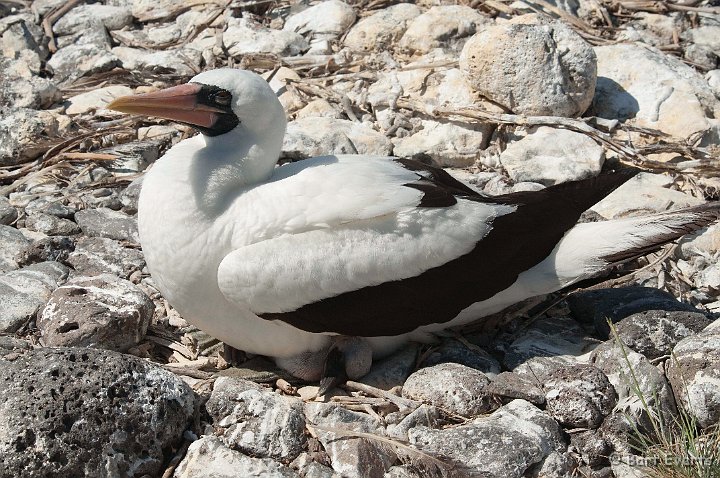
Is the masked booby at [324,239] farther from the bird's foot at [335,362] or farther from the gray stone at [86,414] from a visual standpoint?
the gray stone at [86,414]

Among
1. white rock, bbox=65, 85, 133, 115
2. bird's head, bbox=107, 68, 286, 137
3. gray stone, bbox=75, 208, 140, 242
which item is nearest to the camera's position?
bird's head, bbox=107, 68, 286, 137

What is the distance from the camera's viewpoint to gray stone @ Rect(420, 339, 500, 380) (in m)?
4.33

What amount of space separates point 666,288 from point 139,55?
4.12 m

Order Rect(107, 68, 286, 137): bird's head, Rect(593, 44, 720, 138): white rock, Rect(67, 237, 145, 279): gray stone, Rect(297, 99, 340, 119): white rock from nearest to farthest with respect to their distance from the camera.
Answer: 1. Rect(107, 68, 286, 137): bird's head
2. Rect(67, 237, 145, 279): gray stone
3. Rect(593, 44, 720, 138): white rock
4. Rect(297, 99, 340, 119): white rock

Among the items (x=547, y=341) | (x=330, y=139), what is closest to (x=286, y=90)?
(x=330, y=139)

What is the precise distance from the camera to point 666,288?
5016 mm

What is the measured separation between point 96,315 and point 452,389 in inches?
59.9

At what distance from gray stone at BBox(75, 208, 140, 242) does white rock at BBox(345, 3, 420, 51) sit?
7.81 ft

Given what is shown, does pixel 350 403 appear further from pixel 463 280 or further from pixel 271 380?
pixel 463 280

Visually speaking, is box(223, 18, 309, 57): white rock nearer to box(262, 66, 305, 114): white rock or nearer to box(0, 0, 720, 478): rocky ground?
box(0, 0, 720, 478): rocky ground

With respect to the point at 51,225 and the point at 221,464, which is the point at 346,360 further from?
the point at 51,225

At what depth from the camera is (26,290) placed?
465cm

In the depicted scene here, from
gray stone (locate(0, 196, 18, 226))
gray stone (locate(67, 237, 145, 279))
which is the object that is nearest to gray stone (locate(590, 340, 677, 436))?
gray stone (locate(67, 237, 145, 279))

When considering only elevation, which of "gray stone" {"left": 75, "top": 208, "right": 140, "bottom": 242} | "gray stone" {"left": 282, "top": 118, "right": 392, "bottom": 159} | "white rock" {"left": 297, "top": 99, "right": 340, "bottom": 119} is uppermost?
"gray stone" {"left": 282, "top": 118, "right": 392, "bottom": 159}
